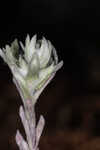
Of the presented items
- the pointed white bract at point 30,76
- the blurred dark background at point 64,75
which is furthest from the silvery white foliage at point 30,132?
the blurred dark background at point 64,75

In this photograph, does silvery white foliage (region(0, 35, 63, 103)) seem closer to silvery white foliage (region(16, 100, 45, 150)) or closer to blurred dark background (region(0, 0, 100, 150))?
silvery white foliage (region(16, 100, 45, 150))

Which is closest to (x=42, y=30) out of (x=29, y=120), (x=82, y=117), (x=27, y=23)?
(x=27, y=23)

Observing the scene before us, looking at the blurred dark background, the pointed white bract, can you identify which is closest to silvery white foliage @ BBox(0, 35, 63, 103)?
the pointed white bract

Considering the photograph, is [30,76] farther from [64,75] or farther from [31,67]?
[64,75]

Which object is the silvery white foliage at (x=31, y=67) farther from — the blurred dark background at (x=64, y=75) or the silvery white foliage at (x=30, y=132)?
the blurred dark background at (x=64, y=75)

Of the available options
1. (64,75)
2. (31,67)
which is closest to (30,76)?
(31,67)
